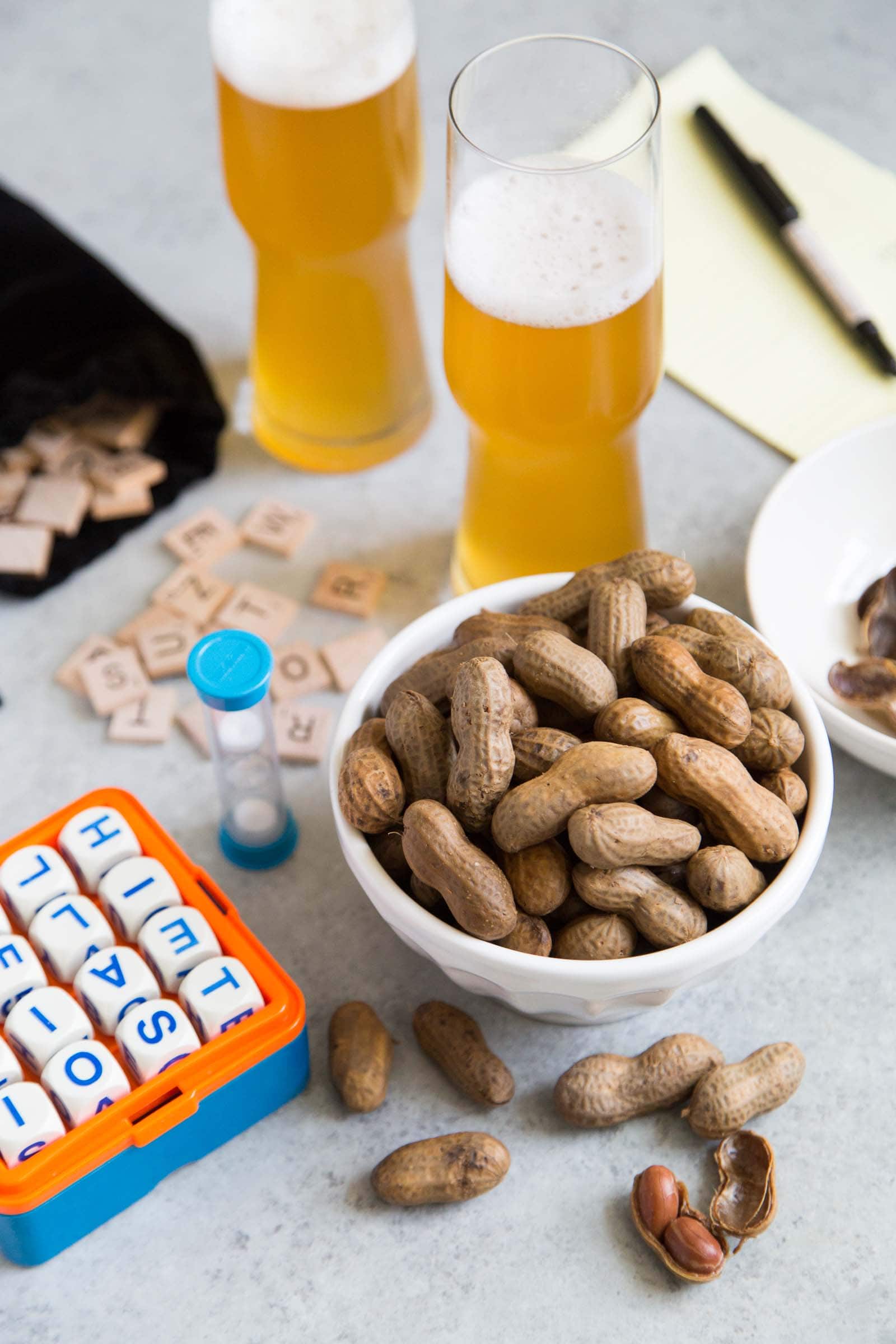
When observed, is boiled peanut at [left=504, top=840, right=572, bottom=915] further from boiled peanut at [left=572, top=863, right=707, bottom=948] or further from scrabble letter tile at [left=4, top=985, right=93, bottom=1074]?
scrabble letter tile at [left=4, top=985, right=93, bottom=1074]

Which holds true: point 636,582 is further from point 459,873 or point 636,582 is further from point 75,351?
point 75,351

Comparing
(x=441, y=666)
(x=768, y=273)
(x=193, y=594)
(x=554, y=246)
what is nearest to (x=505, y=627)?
(x=441, y=666)

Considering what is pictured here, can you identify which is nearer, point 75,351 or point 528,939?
point 528,939

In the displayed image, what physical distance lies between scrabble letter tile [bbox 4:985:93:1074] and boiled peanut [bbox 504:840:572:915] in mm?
282

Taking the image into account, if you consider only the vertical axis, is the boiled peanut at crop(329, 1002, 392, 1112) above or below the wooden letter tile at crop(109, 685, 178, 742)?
above

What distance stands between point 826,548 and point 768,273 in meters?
0.37

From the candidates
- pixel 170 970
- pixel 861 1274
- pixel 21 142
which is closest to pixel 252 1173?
pixel 170 970

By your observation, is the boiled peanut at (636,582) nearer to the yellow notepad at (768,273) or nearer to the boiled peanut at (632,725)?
the boiled peanut at (632,725)

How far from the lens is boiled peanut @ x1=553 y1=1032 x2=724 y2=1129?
0.90 m

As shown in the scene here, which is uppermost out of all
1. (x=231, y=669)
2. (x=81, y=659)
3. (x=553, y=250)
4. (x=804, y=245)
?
(x=553, y=250)

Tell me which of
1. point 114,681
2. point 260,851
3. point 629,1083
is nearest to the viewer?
point 629,1083

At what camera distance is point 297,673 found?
1.16m

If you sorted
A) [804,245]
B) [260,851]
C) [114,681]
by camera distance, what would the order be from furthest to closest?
[804,245]
[114,681]
[260,851]

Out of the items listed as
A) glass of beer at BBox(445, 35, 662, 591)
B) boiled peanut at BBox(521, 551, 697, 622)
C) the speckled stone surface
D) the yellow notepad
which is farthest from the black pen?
boiled peanut at BBox(521, 551, 697, 622)
